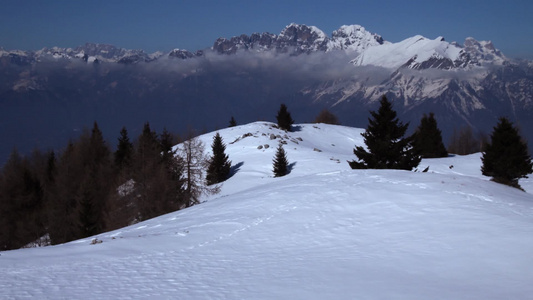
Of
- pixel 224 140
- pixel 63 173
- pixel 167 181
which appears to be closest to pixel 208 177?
pixel 167 181

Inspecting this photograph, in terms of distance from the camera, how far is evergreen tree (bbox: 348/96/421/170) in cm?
3266

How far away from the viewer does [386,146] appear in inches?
1278

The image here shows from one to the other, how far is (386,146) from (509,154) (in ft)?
42.8

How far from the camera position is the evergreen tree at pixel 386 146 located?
3266 centimetres

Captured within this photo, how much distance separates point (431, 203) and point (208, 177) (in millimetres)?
35205

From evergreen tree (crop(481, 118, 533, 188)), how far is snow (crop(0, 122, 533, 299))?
68.8 feet

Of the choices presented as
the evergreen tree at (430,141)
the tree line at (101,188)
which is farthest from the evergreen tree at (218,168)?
the evergreen tree at (430,141)

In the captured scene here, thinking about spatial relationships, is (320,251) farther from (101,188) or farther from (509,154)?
(101,188)

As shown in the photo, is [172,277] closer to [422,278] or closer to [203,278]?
[203,278]

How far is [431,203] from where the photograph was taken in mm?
15219

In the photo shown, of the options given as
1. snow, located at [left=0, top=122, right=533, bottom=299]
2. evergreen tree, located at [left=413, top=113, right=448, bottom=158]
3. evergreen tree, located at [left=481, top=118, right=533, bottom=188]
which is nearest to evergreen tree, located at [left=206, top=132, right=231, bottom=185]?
evergreen tree, located at [left=481, top=118, right=533, bottom=188]

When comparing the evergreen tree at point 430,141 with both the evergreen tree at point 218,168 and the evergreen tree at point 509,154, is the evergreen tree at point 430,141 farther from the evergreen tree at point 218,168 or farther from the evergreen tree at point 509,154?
the evergreen tree at point 218,168

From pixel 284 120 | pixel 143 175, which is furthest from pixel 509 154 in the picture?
pixel 284 120

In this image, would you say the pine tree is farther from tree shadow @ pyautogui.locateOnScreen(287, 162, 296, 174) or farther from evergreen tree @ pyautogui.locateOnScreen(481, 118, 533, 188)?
evergreen tree @ pyautogui.locateOnScreen(481, 118, 533, 188)
